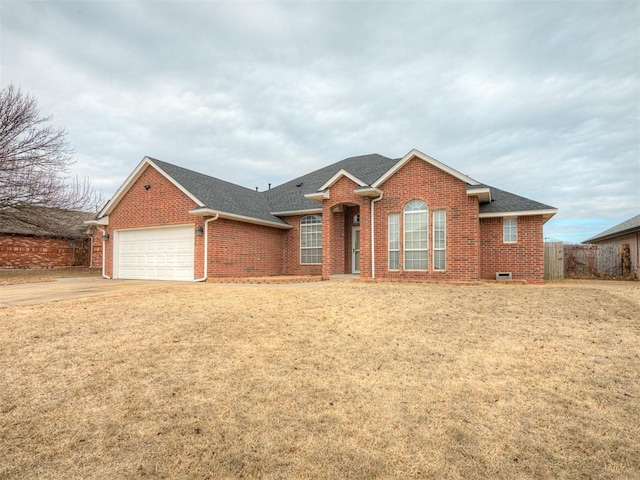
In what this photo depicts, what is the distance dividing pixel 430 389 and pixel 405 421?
0.87 m

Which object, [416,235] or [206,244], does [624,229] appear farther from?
[206,244]

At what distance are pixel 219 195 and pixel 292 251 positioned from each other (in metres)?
4.54

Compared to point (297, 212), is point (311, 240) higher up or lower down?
lower down

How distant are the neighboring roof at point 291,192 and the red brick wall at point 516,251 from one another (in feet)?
1.78

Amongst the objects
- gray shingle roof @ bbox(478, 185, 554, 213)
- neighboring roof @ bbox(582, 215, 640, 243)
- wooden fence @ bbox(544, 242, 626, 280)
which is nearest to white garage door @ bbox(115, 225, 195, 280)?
gray shingle roof @ bbox(478, 185, 554, 213)

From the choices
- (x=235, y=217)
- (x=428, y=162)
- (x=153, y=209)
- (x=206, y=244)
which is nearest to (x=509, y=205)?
(x=428, y=162)

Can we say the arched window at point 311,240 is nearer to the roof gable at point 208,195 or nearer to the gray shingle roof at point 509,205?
the roof gable at point 208,195

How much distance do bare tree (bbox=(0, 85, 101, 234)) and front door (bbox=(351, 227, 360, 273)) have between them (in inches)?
620

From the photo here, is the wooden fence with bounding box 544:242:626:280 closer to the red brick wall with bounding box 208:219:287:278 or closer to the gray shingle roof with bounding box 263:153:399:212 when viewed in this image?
the gray shingle roof with bounding box 263:153:399:212

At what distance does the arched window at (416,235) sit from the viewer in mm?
13734

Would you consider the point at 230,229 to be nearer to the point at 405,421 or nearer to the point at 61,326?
the point at 61,326

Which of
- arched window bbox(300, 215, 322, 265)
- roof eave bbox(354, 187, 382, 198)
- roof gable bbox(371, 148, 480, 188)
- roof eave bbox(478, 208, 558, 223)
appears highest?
roof gable bbox(371, 148, 480, 188)

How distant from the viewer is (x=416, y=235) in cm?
1389

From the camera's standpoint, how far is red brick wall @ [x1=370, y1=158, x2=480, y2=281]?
1298cm
